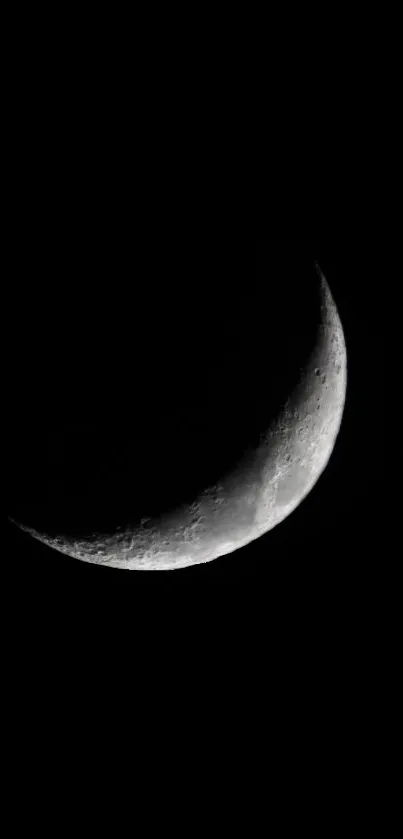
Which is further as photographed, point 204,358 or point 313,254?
point 313,254

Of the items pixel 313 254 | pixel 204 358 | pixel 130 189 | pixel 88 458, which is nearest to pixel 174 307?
pixel 204 358

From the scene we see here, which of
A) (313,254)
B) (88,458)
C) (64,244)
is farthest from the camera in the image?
(313,254)

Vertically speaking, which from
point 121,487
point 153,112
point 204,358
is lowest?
point 121,487

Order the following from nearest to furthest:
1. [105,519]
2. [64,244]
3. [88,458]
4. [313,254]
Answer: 1. [64,244]
2. [88,458]
3. [105,519]
4. [313,254]

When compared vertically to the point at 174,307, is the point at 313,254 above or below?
above

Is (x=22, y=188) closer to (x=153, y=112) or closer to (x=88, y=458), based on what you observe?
(x=153, y=112)

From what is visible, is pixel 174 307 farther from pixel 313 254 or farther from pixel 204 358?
pixel 313 254
